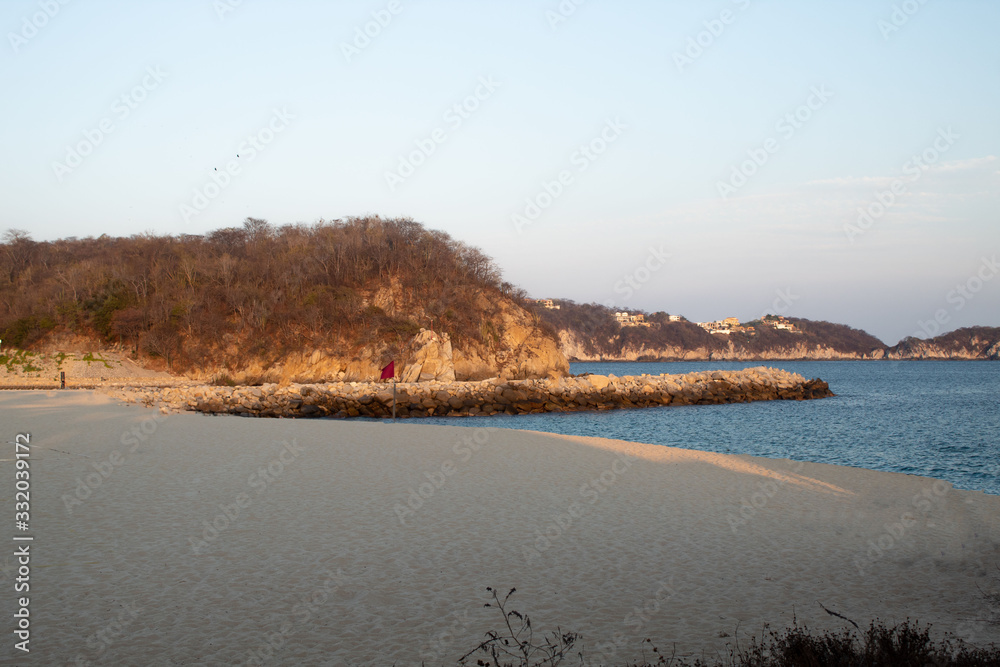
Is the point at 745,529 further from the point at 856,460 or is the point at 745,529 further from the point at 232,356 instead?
the point at 232,356

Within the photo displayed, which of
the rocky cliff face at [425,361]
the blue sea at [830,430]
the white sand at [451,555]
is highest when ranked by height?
the rocky cliff face at [425,361]

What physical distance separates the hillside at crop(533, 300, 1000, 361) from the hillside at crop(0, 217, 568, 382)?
266 ft

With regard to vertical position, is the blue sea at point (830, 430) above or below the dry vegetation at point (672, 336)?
below

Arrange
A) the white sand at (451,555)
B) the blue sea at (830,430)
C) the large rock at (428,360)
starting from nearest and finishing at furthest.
→ 1. the white sand at (451,555)
2. the blue sea at (830,430)
3. the large rock at (428,360)

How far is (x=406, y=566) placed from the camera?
6.50 meters

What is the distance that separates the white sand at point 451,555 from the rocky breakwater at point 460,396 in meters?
14.2

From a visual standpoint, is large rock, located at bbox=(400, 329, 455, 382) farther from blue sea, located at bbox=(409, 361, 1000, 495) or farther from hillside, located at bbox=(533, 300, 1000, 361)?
Result: hillside, located at bbox=(533, 300, 1000, 361)

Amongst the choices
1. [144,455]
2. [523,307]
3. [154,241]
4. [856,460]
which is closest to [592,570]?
[144,455]

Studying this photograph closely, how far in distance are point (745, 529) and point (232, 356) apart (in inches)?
1657

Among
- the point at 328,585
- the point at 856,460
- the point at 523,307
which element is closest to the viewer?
the point at 328,585

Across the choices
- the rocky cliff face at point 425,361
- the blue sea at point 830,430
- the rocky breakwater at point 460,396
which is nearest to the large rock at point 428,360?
the rocky cliff face at point 425,361

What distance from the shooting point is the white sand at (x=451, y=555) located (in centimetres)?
485

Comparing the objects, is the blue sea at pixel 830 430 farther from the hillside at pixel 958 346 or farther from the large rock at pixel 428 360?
the hillside at pixel 958 346

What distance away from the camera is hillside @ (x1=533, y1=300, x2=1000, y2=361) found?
13762 cm
